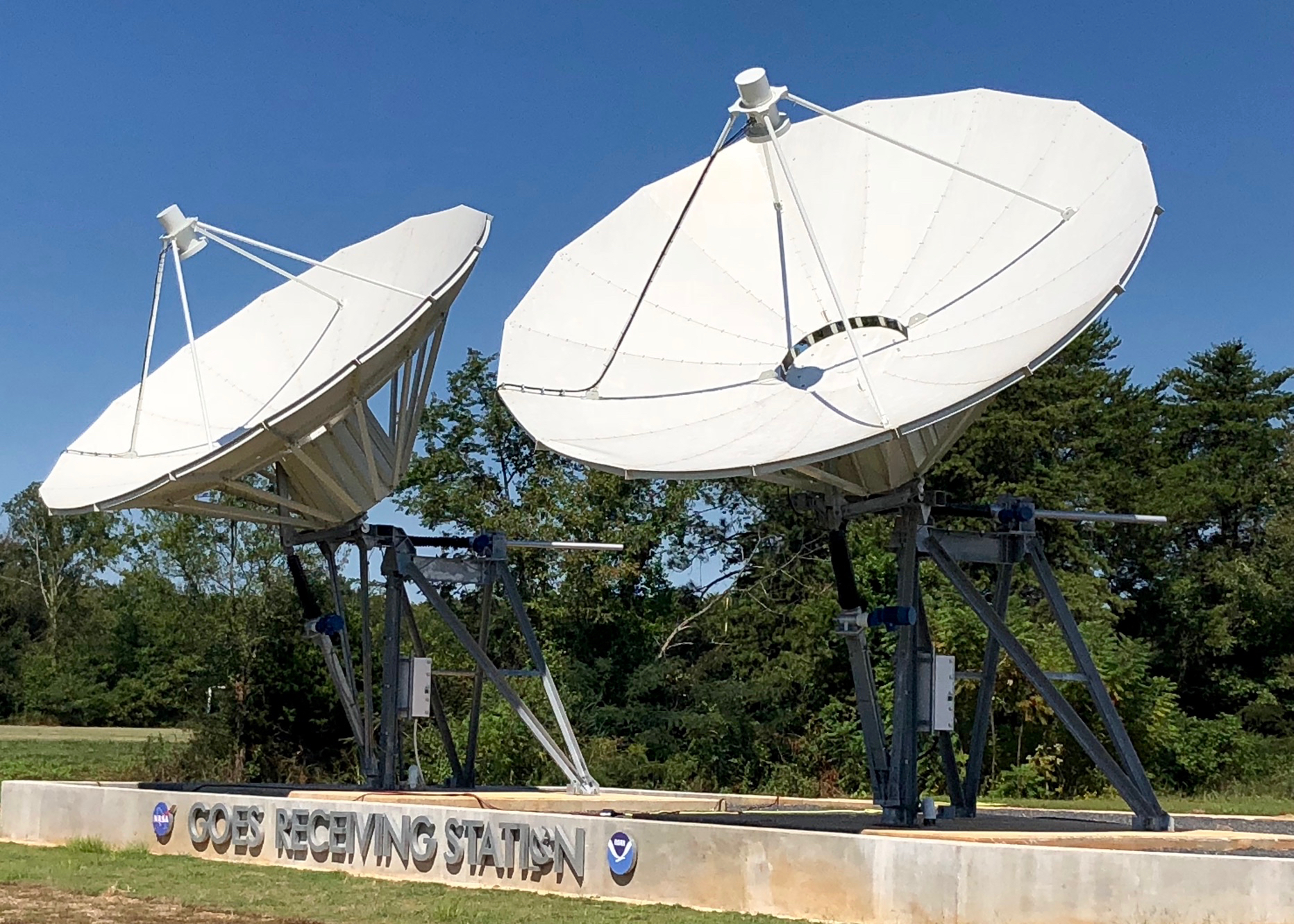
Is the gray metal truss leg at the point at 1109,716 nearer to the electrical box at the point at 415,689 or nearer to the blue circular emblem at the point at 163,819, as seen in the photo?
the electrical box at the point at 415,689

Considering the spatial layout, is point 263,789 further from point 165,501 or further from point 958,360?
point 958,360

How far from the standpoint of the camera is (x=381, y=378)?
2481cm

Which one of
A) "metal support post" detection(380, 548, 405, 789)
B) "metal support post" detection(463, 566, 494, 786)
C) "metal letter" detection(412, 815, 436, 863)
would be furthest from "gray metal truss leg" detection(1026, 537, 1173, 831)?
"metal support post" detection(380, 548, 405, 789)

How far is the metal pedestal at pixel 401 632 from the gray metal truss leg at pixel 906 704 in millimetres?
8071

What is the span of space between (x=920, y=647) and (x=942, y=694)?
31.3 inches

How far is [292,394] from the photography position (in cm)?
2653

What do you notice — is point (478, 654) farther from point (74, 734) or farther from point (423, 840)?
point (74, 734)

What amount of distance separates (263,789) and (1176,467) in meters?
45.1

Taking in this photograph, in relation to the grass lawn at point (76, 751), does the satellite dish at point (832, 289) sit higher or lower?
higher

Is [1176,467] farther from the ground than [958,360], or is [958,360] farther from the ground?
[1176,467]

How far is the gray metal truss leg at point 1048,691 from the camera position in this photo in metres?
20.2

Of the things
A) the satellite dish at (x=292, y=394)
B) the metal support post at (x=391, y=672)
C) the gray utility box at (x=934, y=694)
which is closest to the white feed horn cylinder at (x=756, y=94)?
the satellite dish at (x=292, y=394)

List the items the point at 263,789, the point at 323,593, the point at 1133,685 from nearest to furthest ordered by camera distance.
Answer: the point at 263,789 < the point at 1133,685 < the point at 323,593

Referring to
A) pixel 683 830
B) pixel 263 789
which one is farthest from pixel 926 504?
pixel 263 789
